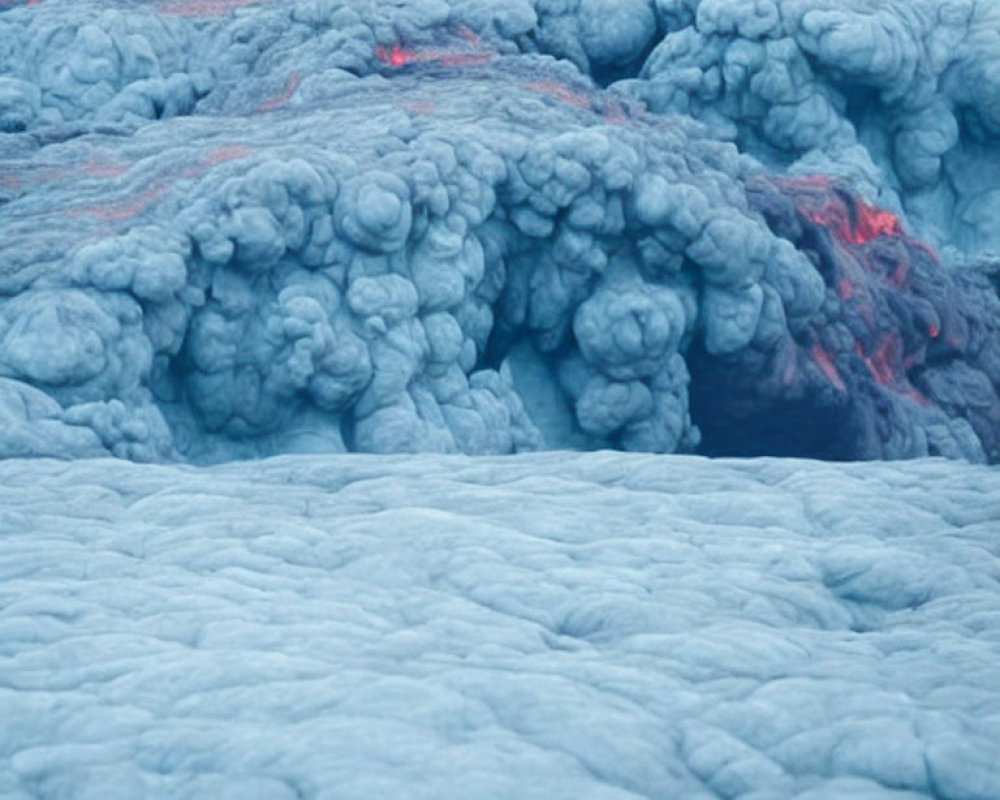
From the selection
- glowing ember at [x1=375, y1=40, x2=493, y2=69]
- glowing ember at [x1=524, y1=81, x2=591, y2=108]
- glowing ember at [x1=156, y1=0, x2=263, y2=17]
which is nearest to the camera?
glowing ember at [x1=524, y1=81, x2=591, y2=108]

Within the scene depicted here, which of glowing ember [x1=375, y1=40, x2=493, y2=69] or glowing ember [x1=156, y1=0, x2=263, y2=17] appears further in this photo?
glowing ember [x1=156, y1=0, x2=263, y2=17]

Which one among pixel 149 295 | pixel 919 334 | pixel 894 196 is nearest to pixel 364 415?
pixel 149 295

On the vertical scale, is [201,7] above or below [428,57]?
below

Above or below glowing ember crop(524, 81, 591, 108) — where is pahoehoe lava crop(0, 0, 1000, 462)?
below

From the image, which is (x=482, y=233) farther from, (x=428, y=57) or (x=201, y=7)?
(x=201, y=7)

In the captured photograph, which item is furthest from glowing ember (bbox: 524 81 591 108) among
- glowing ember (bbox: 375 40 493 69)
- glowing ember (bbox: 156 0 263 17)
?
glowing ember (bbox: 156 0 263 17)

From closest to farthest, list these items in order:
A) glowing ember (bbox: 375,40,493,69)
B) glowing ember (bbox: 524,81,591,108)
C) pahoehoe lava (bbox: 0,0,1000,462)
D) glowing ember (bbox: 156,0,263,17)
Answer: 1. pahoehoe lava (bbox: 0,0,1000,462)
2. glowing ember (bbox: 524,81,591,108)
3. glowing ember (bbox: 375,40,493,69)
4. glowing ember (bbox: 156,0,263,17)

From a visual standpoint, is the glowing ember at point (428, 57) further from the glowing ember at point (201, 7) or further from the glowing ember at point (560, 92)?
the glowing ember at point (201, 7)

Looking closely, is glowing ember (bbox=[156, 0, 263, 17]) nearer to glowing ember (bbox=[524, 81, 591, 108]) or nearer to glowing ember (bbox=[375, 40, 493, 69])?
glowing ember (bbox=[375, 40, 493, 69])

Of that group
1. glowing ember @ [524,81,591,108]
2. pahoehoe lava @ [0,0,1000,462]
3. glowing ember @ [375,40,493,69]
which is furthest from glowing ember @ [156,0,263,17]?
glowing ember @ [524,81,591,108]

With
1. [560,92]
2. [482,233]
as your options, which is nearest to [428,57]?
[560,92]

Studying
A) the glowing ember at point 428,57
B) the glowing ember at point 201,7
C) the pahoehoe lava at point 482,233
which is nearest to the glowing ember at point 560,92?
the pahoehoe lava at point 482,233
